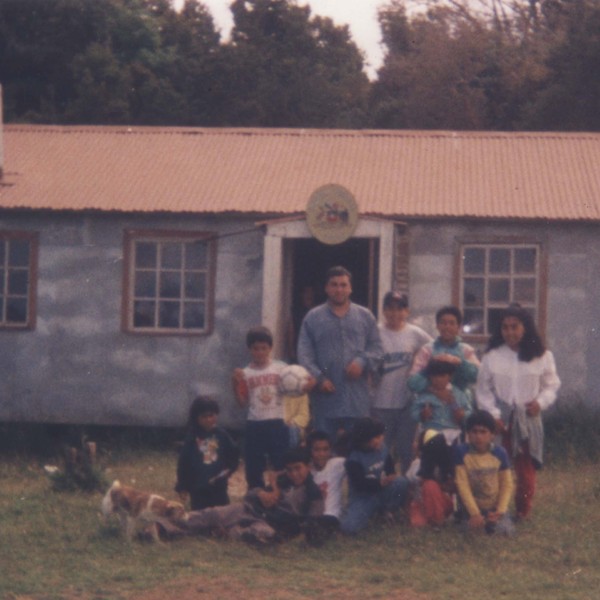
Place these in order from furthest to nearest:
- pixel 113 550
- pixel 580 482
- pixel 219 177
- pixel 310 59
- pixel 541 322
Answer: pixel 310 59
pixel 219 177
pixel 541 322
pixel 580 482
pixel 113 550

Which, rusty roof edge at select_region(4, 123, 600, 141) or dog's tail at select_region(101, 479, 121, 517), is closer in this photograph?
dog's tail at select_region(101, 479, 121, 517)

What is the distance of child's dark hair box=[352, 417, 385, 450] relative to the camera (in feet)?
26.7

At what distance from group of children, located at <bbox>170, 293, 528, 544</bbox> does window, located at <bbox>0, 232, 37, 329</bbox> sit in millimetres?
4608

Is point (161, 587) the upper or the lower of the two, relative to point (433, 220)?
lower

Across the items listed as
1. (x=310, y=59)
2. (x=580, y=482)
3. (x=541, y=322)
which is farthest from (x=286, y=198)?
(x=310, y=59)

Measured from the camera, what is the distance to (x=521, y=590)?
22.4 feet

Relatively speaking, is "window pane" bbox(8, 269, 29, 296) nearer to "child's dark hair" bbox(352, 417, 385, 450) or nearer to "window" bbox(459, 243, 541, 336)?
"window" bbox(459, 243, 541, 336)

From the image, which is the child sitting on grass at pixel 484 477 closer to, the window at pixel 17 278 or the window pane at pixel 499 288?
the window pane at pixel 499 288

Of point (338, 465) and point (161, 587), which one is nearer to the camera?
point (161, 587)

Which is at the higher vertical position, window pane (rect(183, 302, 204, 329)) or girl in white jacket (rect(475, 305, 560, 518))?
window pane (rect(183, 302, 204, 329))

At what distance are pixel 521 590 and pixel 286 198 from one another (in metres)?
6.49

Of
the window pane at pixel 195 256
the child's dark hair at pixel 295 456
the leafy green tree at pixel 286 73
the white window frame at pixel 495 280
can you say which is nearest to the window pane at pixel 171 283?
the window pane at pixel 195 256

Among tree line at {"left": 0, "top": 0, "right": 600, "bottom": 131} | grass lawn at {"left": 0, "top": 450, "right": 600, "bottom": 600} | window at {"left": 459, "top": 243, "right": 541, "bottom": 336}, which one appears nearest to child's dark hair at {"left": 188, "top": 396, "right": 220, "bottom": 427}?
grass lawn at {"left": 0, "top": 450, "right": 600, "bottom": 600}

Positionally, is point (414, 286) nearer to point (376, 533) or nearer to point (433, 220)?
point (433, 220)
